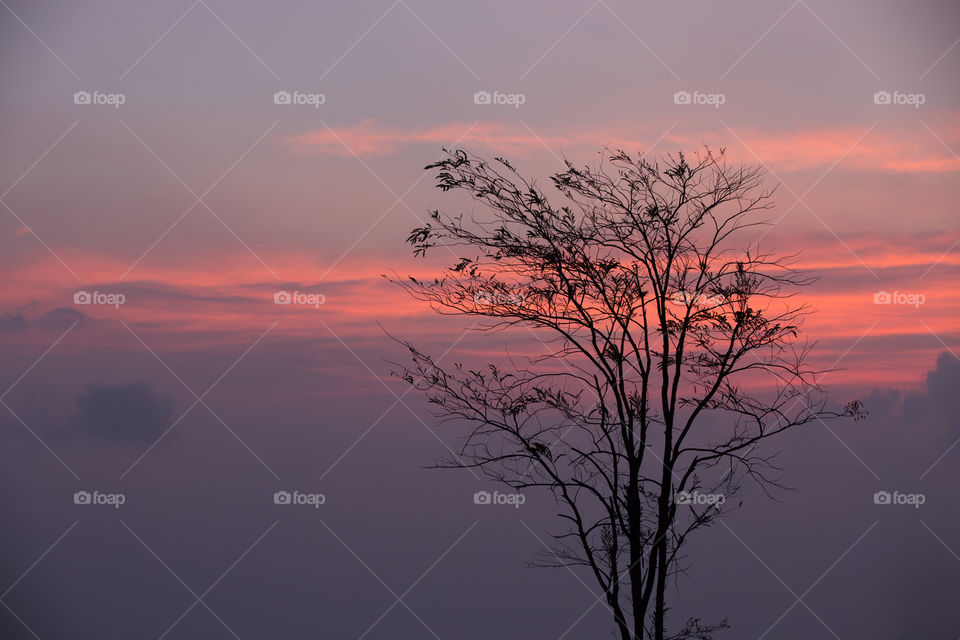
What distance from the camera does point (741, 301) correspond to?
8609mm

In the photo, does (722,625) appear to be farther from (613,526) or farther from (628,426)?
(628,426)

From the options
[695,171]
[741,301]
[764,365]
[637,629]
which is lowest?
[637,629]

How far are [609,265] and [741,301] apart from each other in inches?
50.0

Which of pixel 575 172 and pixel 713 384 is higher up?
pixel 575 172

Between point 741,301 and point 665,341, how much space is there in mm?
828

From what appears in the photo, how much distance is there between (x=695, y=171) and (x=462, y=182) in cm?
216

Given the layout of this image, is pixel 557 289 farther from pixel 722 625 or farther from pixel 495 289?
pixel 722 625

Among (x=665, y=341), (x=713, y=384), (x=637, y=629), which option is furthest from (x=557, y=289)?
(x=637, y=629)

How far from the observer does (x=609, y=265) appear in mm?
8562

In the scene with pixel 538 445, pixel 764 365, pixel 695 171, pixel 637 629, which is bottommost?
pixel 637 629

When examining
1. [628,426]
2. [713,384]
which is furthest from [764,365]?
[628,426]

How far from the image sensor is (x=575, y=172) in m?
8.64

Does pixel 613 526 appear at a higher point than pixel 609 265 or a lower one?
lower

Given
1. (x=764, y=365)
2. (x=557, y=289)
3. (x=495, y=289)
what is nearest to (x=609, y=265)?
(x=557, y=289)
